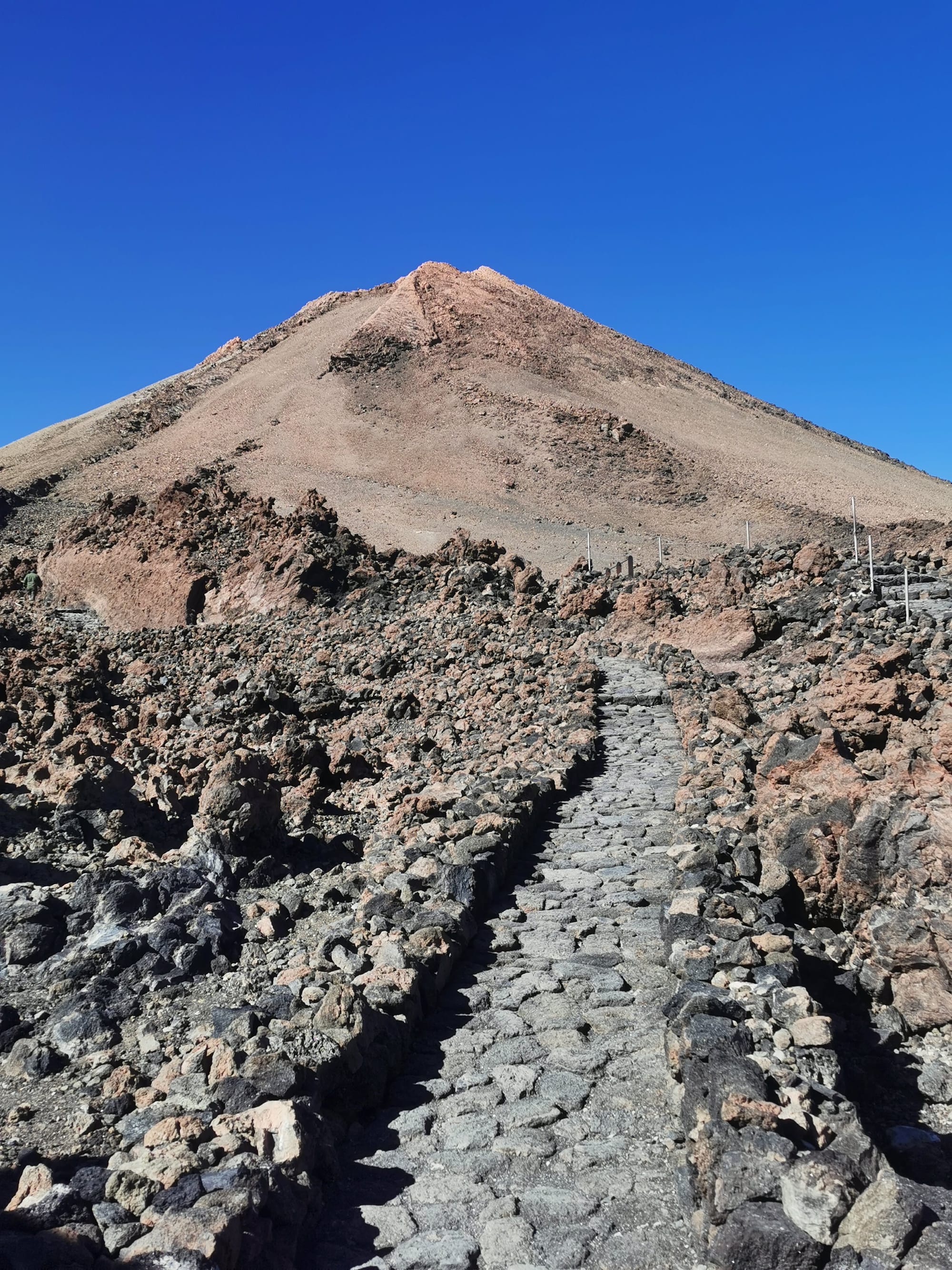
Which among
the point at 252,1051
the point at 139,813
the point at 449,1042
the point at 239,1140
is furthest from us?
the point at 139,813

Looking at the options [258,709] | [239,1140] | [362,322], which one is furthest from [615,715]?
[362,322]

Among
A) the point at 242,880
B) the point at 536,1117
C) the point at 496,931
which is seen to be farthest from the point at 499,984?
the point at 242,880

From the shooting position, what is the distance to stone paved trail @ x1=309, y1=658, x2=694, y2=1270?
333 centimetres

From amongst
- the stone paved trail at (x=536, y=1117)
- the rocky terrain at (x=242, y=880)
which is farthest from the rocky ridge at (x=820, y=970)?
the rocky terrain at (x=242, y=880)

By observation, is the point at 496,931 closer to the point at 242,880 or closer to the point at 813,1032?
the point at 813,1032

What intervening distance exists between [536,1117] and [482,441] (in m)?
48.1

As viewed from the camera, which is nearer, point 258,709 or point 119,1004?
point 119,1004

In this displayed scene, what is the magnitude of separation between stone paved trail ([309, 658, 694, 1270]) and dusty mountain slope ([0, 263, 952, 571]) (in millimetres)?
29029

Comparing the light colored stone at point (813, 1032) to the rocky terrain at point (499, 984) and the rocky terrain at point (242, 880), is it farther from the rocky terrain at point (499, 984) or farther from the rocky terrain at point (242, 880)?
the rocky terrain at point (242, 880)

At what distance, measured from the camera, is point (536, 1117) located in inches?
160

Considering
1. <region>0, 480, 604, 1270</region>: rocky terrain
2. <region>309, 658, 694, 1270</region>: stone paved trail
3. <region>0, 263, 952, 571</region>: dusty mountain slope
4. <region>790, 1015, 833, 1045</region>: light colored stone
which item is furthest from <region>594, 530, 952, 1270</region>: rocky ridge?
<region>0, 263, 952, 571</region>: dusty mountain slope

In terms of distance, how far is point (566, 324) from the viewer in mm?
67938

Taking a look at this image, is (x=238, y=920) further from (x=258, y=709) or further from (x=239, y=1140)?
(x=258, y=709)

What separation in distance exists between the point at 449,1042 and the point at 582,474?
1733 inches
